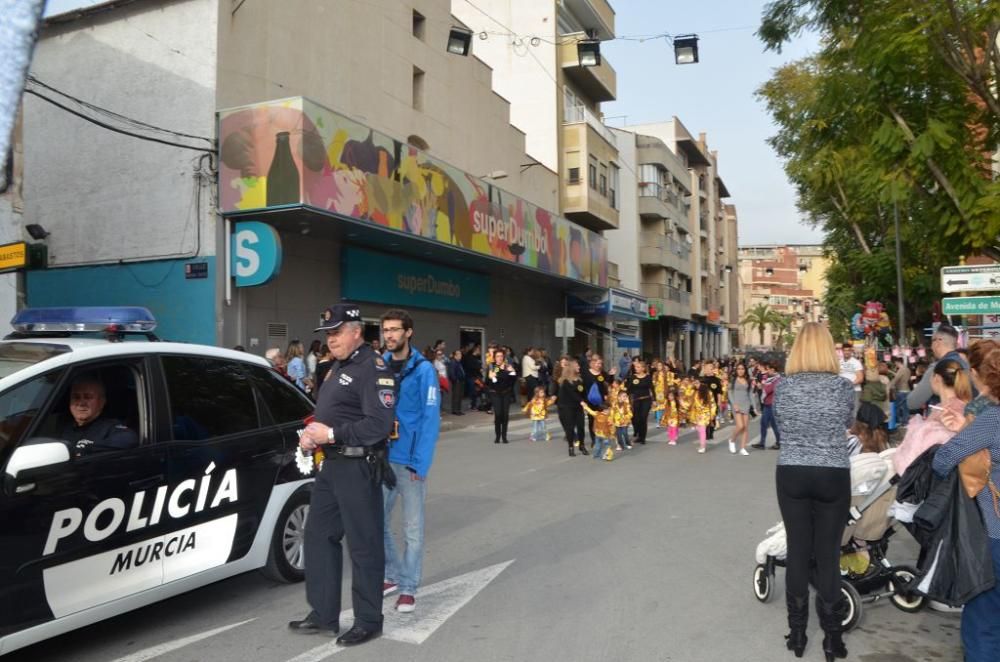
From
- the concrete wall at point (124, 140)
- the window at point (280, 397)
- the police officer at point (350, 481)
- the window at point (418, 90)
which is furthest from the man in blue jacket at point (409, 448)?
the window at point (418, 90)

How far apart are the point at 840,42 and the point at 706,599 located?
10.5 meters

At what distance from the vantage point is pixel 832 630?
4.23 m

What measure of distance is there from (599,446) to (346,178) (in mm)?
7286

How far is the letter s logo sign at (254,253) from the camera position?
1496cm

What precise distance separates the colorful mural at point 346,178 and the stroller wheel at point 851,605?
39.0 feet

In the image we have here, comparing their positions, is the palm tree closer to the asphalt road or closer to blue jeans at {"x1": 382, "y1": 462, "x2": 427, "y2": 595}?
the asphalt road

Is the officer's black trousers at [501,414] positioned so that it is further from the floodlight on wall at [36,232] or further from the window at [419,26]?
the window at [419,26]

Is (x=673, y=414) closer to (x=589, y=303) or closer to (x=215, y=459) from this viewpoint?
(x=215, y=459)

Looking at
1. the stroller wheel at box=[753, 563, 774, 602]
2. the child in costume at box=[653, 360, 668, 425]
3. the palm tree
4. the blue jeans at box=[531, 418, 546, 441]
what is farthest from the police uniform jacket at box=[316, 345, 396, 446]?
the palm tree

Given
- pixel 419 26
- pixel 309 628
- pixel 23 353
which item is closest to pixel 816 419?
pixel 309 628

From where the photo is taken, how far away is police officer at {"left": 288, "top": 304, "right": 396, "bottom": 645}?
429cm

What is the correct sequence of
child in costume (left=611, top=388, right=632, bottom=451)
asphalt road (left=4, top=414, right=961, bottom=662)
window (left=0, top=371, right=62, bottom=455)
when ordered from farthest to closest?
child in costume (left=611, top=388, right=632, bottom=451)
asphalt road (left=4, top=414, right=961, bottom=662)
window (left=0, top=371, right=62, bottom=455)

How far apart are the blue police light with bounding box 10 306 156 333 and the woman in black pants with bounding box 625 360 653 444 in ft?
34.0

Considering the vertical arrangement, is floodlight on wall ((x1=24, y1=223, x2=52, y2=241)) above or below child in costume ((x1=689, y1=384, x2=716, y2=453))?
above
